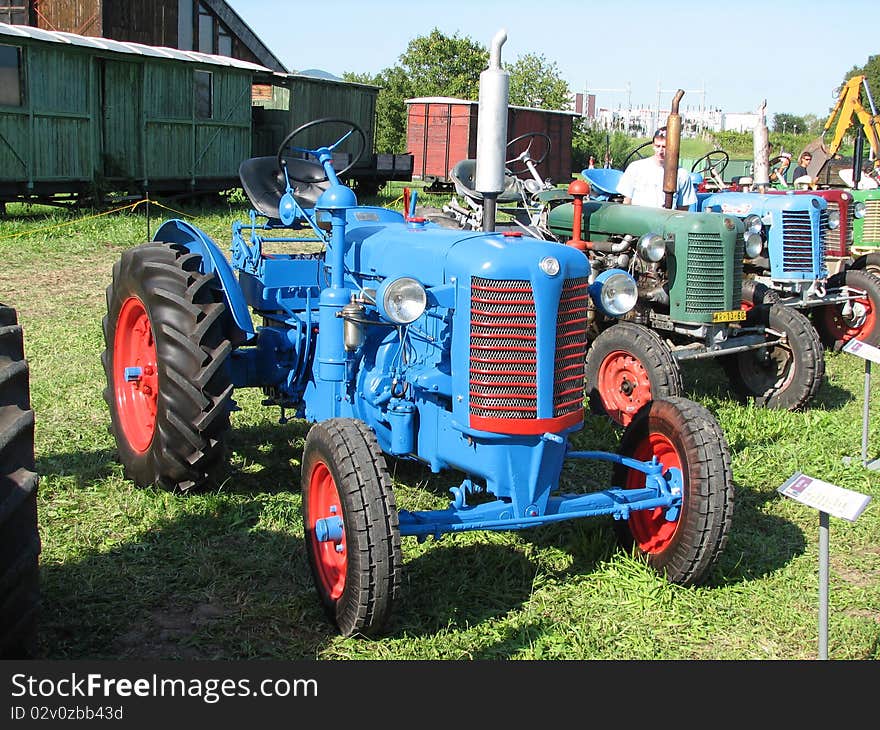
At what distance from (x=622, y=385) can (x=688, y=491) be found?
98.9 inches

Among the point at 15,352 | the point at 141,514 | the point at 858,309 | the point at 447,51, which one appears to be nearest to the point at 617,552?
the point at 141,514

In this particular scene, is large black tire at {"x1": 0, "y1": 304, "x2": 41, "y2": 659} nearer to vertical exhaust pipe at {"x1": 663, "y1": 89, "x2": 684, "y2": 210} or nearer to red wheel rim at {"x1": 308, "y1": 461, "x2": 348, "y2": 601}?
red wheel rim at {"x1": 308, "y1": 461, "x2": 348, "y2": 601}

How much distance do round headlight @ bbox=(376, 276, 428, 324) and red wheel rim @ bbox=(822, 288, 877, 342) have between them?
6.03 meters

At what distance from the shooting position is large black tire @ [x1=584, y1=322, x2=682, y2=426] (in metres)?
5.83

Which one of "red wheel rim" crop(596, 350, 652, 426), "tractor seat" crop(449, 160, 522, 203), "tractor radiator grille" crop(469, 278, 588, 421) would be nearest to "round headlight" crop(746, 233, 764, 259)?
"red wheel rim" crop(596, 350, 652, 426)

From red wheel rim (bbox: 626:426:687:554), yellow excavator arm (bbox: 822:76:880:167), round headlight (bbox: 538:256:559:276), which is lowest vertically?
red wheel rim (bbox: 626:426:687:554)

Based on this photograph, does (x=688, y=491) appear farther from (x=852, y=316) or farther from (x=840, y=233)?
(x=840, y=233)

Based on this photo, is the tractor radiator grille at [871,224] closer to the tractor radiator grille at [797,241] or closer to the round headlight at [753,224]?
the tractor radiator grille at [797,241]

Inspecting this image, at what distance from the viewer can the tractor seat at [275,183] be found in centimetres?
521

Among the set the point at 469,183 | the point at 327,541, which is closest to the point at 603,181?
the point at 469,183

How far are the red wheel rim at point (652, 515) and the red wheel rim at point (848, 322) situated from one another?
16.8 feet

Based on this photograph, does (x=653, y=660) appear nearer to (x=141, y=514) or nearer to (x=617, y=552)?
(x=617, y=552)

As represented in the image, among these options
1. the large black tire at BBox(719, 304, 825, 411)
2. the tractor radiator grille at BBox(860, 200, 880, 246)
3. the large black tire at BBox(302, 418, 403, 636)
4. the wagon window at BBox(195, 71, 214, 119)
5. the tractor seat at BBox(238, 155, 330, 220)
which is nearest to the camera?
the large black tire at BBox(302, 418, 403, 636)

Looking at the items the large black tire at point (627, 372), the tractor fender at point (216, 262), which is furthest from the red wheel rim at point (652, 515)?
the tractor fender at point (216, 262)
